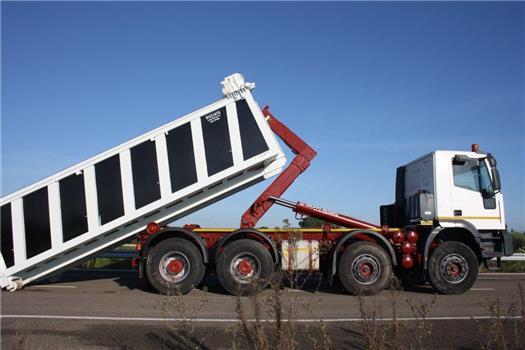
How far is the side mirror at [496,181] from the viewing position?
945cm

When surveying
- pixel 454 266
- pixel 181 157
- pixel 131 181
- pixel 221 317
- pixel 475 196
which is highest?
pixel 181 157

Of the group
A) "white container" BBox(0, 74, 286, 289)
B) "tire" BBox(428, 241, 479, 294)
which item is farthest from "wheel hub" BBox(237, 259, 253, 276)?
"tire" BBox(428, 241, 479, 294)

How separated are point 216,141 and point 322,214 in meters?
2.94

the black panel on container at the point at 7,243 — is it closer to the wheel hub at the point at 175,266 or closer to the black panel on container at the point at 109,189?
the black panel on container at the point at 109,189

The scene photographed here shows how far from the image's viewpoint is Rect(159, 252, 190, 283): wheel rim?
30.1 feet

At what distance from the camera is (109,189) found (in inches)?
361

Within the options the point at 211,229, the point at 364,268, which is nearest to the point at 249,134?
the point at 211,229

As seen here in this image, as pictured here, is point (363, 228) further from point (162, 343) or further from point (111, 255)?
point (111, 255)

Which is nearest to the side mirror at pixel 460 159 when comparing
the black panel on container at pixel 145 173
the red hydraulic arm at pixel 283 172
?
the red hydraulic arm at pixel 283 172

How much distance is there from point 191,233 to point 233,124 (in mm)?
2347

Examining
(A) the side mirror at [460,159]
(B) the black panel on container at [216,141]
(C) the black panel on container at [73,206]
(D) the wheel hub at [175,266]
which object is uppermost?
(B) the black panel on container at [216,141]

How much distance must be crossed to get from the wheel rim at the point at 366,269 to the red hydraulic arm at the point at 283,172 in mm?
2302

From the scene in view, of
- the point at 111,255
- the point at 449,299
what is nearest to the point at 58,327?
the point at 449,299

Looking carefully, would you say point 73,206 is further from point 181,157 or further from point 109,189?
point 181,157
